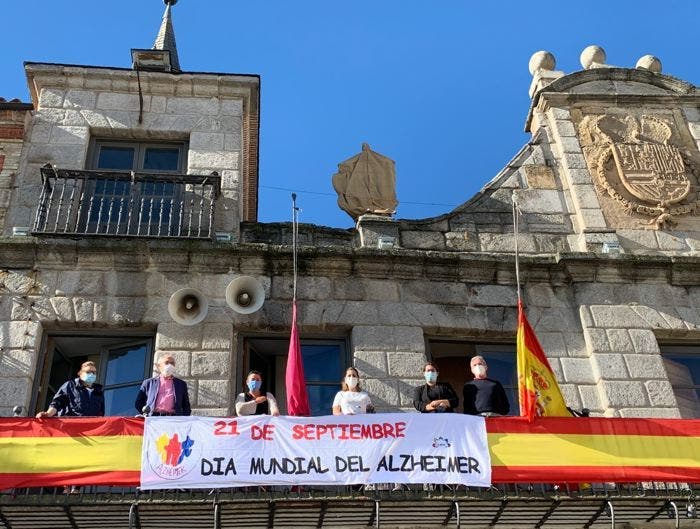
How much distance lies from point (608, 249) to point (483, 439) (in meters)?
3.70

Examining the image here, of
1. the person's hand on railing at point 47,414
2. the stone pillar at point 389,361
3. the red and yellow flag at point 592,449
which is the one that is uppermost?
the stone pillar at point 389,361

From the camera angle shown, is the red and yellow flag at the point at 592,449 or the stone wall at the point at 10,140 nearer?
the red and yellow flag at the point at 592,449

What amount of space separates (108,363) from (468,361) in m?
3.87

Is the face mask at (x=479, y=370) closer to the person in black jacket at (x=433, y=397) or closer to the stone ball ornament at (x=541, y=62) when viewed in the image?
the person in black jacket at (x=433, y=397)

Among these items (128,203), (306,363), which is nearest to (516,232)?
(306,363)

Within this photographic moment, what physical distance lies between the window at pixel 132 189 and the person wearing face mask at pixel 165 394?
2221 millimetres

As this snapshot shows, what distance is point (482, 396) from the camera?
8.55m

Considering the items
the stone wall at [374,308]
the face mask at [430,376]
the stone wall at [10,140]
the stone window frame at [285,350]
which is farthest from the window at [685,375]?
the stone wall at [10,140]

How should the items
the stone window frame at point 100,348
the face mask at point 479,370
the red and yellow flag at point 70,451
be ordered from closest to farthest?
the red and yellow flag at point 70,451 < the face mask at point 479,370 < the stone window frame at point 100,348

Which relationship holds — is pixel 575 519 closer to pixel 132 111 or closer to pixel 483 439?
pixel 483 439

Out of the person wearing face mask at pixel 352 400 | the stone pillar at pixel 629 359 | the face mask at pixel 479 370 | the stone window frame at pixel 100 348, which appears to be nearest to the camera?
the person wearing face mask at pixel 352 400

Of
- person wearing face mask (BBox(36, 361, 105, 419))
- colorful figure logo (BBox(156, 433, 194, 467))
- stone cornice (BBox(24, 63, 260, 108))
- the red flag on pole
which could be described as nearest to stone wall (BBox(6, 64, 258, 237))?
stone cornice (BBox(24, 63, 260, 108))

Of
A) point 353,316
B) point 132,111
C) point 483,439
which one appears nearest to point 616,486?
point 483,439

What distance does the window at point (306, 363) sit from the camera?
31.3ft
